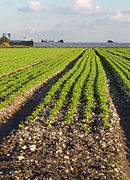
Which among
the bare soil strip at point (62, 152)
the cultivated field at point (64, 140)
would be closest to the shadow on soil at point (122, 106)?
the cultivated field at point (64, 140)

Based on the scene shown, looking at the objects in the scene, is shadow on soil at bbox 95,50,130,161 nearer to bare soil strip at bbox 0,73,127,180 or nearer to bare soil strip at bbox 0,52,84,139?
bare soil strip at bbox 0,73,127,180

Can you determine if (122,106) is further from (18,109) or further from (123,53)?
(123,53)

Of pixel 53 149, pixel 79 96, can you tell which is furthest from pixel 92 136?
pixel 79 96

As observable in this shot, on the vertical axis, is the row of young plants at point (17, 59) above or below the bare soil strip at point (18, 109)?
above

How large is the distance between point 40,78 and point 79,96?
752 cm

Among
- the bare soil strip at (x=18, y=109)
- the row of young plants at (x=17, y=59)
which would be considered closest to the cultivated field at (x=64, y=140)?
the bare soil strip at (x=18, y=109)

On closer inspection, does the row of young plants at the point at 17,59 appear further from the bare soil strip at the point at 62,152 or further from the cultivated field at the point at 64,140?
the bare soil strip at the point at 62,152

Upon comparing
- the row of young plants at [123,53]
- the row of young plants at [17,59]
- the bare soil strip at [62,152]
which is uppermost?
the row of young plants at [123,53]

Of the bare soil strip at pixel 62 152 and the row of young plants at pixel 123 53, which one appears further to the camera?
the row of young plants at pixel 123 53

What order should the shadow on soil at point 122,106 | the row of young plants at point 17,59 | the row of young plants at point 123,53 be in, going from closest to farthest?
the shadow on soil at point 122,106 < the row of young plants at point 17,59 < the row of young plants at point 123,53

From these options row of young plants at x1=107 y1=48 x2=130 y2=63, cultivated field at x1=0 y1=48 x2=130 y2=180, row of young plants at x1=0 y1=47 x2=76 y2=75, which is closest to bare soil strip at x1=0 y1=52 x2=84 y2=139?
cultivated field at x1=0 y1=48 x2=130 y2=180

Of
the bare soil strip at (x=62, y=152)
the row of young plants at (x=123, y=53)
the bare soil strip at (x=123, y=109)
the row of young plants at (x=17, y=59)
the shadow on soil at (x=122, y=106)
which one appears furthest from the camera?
the row of young plants at (x=123, y=53)

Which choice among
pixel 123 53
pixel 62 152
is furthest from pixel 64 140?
pixel 123 53

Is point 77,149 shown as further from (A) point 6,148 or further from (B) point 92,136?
(A) point 6,148
